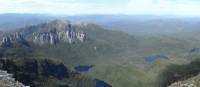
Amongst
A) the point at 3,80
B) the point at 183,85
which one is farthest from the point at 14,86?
the point at 183,85

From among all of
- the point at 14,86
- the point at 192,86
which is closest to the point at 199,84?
the point at 192,86

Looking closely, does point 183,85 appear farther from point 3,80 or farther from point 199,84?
point 3,80

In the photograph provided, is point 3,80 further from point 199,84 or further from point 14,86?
point 199,84

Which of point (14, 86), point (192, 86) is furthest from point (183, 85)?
point (14, 86)

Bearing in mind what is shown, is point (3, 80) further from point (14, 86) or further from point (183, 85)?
point (183, 85)
